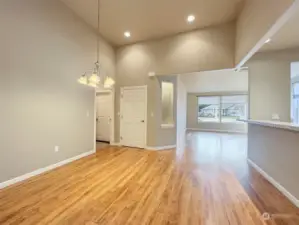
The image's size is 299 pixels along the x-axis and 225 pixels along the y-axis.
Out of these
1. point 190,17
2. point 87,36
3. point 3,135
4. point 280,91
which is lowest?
point 3,135

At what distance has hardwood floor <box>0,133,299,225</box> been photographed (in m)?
2.16

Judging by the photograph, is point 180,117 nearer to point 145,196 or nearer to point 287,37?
point 287,37

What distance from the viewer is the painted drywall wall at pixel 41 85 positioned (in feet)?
9.85

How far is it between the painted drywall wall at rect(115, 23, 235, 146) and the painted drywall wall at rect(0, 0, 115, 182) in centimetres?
154

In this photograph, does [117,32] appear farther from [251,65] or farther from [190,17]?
[251,65]

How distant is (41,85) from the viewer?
143 inches

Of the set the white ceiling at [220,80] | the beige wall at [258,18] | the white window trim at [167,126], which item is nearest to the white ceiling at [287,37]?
the beige wall at [258,18]

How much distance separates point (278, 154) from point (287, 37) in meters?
2.49

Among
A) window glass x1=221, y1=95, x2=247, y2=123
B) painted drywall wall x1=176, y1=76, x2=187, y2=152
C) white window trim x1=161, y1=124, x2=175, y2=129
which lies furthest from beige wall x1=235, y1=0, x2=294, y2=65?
window glass x1=221, y1=95, x2=247, y2=123

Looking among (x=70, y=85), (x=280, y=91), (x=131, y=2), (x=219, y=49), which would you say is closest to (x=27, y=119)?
(x=70, y=85)

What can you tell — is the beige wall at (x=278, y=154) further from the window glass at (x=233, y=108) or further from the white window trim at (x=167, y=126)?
the window glass at (x=233, y=108)

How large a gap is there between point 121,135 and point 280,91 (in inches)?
191

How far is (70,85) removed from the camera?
14.6 ft

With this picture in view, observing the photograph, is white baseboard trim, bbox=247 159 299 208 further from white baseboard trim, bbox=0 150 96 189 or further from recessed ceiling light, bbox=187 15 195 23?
white baseboard trim, bbox=0 150 96 189
